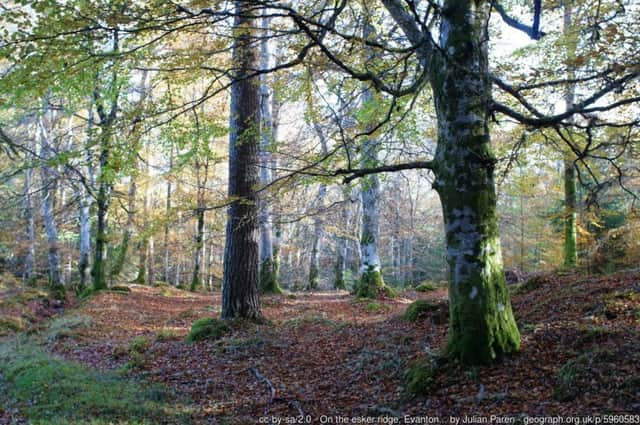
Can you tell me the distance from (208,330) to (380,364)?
381cm

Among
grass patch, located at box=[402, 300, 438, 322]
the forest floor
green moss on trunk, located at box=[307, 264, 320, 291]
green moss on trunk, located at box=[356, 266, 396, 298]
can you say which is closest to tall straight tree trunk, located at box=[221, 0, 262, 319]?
the forest floor

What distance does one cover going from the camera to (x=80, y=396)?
5297mm

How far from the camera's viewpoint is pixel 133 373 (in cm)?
643

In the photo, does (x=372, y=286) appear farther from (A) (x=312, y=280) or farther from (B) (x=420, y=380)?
(A) (x=312, y=280)

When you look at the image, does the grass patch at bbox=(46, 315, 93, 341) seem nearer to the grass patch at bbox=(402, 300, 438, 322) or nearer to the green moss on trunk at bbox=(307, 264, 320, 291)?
the grass patch at bbox=(402, 300, 438, 322)

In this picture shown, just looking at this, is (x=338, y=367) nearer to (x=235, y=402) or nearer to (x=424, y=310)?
(x=235, y=402)

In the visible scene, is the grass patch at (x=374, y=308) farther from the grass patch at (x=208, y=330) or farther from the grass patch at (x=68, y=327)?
the grass patch at (x=68, y=327)

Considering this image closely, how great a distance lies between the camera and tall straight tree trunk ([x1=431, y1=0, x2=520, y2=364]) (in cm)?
453

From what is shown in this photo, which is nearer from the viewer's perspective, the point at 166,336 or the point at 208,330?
the point at 208,330

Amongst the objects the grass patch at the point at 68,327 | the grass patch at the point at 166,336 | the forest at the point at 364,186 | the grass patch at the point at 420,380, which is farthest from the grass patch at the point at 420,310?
the grass patch at the point at 68,327

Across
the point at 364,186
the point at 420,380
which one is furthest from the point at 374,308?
the point at 420,380

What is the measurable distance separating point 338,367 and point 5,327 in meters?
9.18

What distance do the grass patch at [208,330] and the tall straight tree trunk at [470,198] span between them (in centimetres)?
477

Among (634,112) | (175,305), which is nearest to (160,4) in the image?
(634,112)
